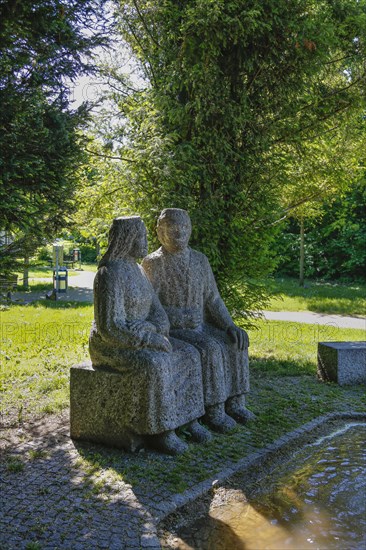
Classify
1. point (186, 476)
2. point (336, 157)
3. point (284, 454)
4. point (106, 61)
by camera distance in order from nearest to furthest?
point (186, 476)
point (284, 454)
point (106, 61)
point (336, 157)

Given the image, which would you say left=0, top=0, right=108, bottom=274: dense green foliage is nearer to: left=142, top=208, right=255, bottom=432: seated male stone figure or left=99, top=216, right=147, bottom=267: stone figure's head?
left=99, top=216, right=147, bottom=267: stone figure's head

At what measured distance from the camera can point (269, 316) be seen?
1394 centimetres

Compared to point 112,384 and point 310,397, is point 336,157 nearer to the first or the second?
point 310,397

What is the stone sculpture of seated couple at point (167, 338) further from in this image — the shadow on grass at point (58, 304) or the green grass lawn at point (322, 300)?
the shadow on grass at point (58, 304)

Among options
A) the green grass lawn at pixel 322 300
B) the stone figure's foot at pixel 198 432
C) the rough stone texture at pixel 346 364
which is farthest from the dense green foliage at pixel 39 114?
the green grass lawn at pixel 322 300

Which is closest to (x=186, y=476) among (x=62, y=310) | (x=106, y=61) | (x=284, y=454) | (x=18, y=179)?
(x=284, y=454)

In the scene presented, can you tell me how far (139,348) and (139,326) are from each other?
0.17 meters

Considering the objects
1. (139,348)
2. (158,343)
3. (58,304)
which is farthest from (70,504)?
(58,304)

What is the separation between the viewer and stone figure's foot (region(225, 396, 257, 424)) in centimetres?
568

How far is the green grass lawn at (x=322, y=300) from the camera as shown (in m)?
15.0

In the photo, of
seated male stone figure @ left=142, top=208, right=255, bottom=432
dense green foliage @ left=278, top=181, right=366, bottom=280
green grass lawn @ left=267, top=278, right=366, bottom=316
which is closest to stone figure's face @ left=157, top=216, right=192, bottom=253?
seated male stone figure @ left=142, top=208, right=255, bottom=432

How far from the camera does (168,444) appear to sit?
4.66m

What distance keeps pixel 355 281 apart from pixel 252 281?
1448 centimetres

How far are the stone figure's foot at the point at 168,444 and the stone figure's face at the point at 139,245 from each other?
1.43 meters
